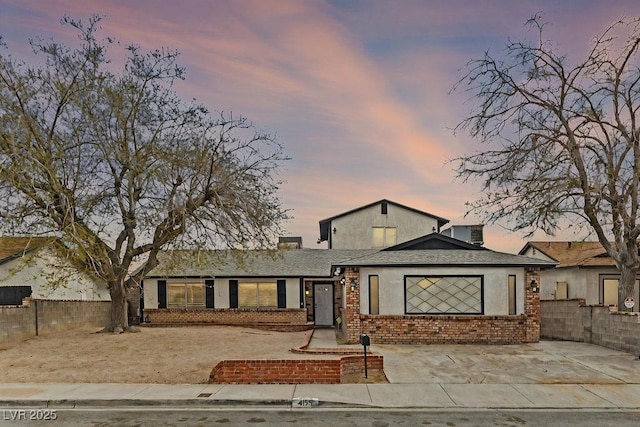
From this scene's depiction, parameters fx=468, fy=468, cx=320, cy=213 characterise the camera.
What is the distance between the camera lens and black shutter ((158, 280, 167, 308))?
24375 mm

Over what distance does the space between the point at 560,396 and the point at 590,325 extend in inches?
Result: 344

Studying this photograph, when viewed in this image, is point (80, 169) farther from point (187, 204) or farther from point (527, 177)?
point (527, 177)

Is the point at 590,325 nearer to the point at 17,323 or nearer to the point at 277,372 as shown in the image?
the point at 277,372

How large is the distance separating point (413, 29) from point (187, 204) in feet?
33.0

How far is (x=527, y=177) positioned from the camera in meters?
18.1

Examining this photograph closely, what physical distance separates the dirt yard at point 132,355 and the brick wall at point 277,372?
748mm

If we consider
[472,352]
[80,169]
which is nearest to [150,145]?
[80,169]

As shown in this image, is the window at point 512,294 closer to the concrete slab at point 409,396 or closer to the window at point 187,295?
the concrete slab at point 409,396

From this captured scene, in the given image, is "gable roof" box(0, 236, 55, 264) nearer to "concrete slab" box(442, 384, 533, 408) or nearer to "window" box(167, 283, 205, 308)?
"window" box(167, 283, 205, 308)

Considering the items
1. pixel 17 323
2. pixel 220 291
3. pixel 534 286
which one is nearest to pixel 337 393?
pixel 534 286

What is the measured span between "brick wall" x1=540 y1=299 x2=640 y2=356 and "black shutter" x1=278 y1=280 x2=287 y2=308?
12.1m

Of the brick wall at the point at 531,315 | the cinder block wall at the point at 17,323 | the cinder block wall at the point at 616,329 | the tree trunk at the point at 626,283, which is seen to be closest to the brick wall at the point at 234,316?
the cinder block wall at the point at 17,323

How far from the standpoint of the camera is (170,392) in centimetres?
987

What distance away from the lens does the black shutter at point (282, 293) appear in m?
24.3
